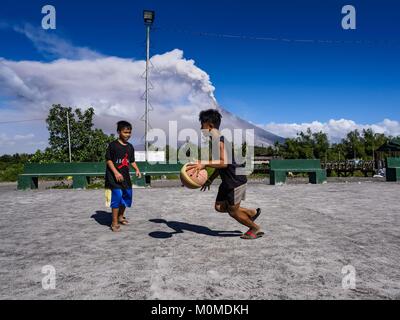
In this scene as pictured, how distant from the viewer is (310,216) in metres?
6.35

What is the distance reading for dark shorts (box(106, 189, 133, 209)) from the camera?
5.34 m

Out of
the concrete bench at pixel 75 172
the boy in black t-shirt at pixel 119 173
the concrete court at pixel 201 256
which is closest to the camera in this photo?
the concrete court at pixel 201 256

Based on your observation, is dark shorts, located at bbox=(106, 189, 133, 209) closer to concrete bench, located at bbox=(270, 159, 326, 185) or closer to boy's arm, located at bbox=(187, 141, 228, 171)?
boy's arm, located at bbox=(187, 141, 228, 171)

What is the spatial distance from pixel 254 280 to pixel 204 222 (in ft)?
10.0

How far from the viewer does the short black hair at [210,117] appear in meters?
4.32

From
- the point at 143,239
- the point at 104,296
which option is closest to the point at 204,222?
the point at 143,239

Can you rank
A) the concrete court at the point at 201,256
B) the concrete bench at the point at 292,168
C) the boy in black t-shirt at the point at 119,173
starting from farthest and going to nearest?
the concrete bench at the point at 292,168
the boy in black t-shirt at the point at 119,173
the concrete court at the point at 201,256

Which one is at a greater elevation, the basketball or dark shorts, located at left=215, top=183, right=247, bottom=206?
the basketball

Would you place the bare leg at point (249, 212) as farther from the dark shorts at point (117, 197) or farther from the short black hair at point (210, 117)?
the dark shorts at point (117, 197)

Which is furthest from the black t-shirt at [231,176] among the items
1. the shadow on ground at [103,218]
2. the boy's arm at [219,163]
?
the shadow on ground at [103,218]

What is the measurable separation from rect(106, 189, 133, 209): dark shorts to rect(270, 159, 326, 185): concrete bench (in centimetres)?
1027

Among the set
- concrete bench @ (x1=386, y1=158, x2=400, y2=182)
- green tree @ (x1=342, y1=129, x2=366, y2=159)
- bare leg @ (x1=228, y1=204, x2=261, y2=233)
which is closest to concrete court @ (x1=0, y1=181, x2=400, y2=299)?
bare leg @ (x1=228, y1=204, x2=261, y2=233)

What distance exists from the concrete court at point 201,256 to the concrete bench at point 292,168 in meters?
7.94
